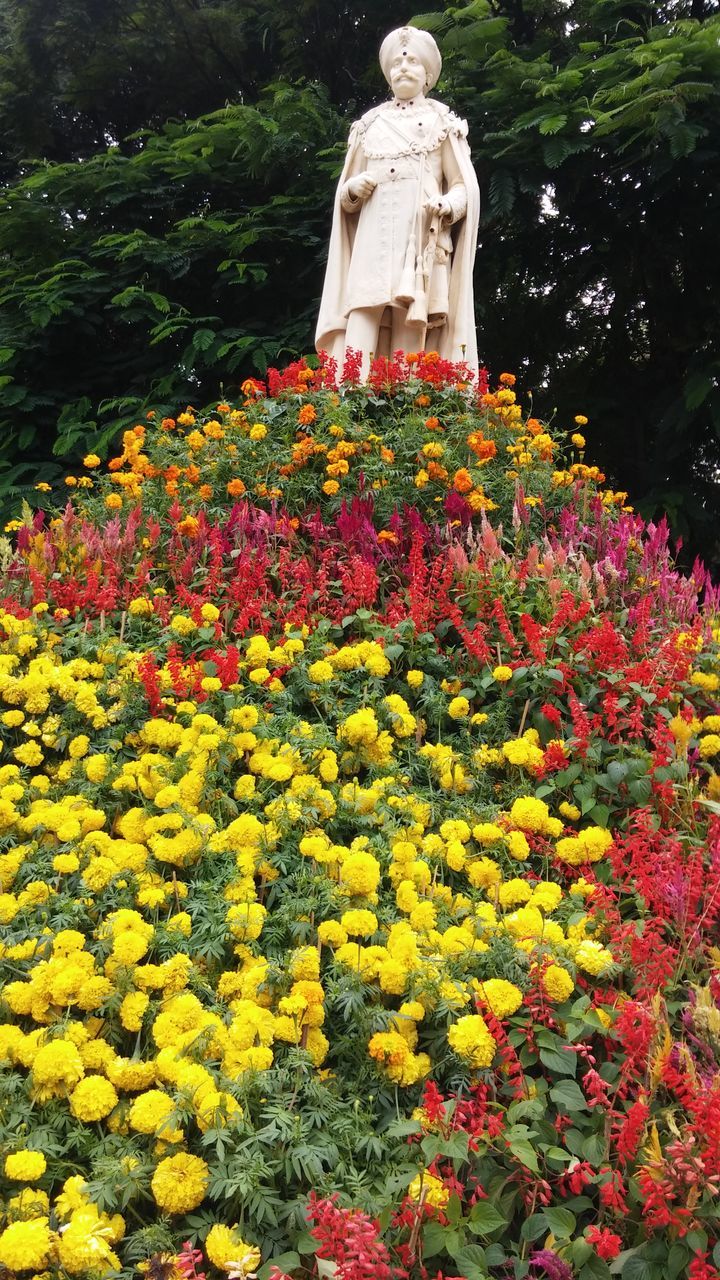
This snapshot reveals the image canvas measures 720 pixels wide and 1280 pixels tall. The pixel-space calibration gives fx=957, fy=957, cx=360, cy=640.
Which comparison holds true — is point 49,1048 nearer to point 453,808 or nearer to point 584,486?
point 453,808

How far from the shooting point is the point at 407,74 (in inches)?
234

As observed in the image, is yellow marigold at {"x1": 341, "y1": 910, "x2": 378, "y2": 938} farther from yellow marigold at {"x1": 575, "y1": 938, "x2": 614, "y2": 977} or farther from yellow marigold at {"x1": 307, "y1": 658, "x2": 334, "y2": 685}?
yellow marigold at {"x1": 307, "y1": 658, "x2": 334, "y2": 685}

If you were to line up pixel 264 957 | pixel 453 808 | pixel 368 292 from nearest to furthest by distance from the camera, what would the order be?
pixel 264 957 → pixel 453 808 → pixel 368 292

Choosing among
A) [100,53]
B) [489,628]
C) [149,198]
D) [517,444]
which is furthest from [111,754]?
[100,53]

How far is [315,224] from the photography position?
28.0 feet

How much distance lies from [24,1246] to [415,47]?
651cm

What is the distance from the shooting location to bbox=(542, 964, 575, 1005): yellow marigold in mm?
1866

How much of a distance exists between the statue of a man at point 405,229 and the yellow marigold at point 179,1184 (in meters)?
4.63

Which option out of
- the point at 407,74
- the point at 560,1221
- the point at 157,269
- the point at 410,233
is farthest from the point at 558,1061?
the point at 157,269

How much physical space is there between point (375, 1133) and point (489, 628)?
188 cm

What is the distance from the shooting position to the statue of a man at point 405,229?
5629mm

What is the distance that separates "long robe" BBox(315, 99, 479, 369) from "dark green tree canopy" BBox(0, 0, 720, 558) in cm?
147

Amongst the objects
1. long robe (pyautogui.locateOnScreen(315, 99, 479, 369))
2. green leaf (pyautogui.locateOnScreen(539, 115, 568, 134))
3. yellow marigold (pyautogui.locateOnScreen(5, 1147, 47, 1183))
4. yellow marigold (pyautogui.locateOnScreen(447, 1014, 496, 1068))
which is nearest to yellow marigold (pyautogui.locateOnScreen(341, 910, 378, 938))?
yellow marigold (pyautogui.locateOnScreen(447, 1014, 496, 1068))

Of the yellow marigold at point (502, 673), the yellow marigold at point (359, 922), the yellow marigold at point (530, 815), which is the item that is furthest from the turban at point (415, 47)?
the yellow marigold at point (359, 922)
